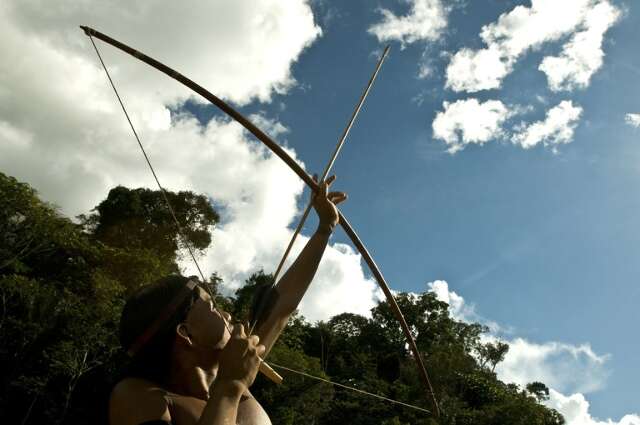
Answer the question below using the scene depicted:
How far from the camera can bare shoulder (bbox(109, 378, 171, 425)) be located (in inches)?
66.1

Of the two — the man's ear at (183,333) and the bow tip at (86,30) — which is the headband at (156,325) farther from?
the bow tip at (86,30)

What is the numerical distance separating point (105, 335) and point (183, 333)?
20147 mm

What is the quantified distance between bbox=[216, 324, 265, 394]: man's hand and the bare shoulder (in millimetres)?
216

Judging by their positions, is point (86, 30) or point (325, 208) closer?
point (325, 208)

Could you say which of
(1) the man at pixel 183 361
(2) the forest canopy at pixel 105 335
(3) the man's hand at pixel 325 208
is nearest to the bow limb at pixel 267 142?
(3) the man's hand at pixel 325 208

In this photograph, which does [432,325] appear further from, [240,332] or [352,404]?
[240,332]

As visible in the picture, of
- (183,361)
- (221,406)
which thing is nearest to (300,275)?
(183,361)

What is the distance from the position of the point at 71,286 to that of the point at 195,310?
26185 mm

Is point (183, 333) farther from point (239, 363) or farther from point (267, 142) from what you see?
point (267, 142)

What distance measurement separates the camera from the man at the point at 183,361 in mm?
1686

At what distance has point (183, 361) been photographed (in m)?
1.94

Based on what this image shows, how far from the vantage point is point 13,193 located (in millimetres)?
23328

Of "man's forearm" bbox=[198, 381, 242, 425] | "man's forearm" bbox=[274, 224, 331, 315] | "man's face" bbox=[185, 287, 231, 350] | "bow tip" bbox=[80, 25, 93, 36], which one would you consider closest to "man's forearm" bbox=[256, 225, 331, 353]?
"man's forearm" bbox=[274, 224, 331, 315]

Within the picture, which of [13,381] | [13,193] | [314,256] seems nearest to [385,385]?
[13,381]
